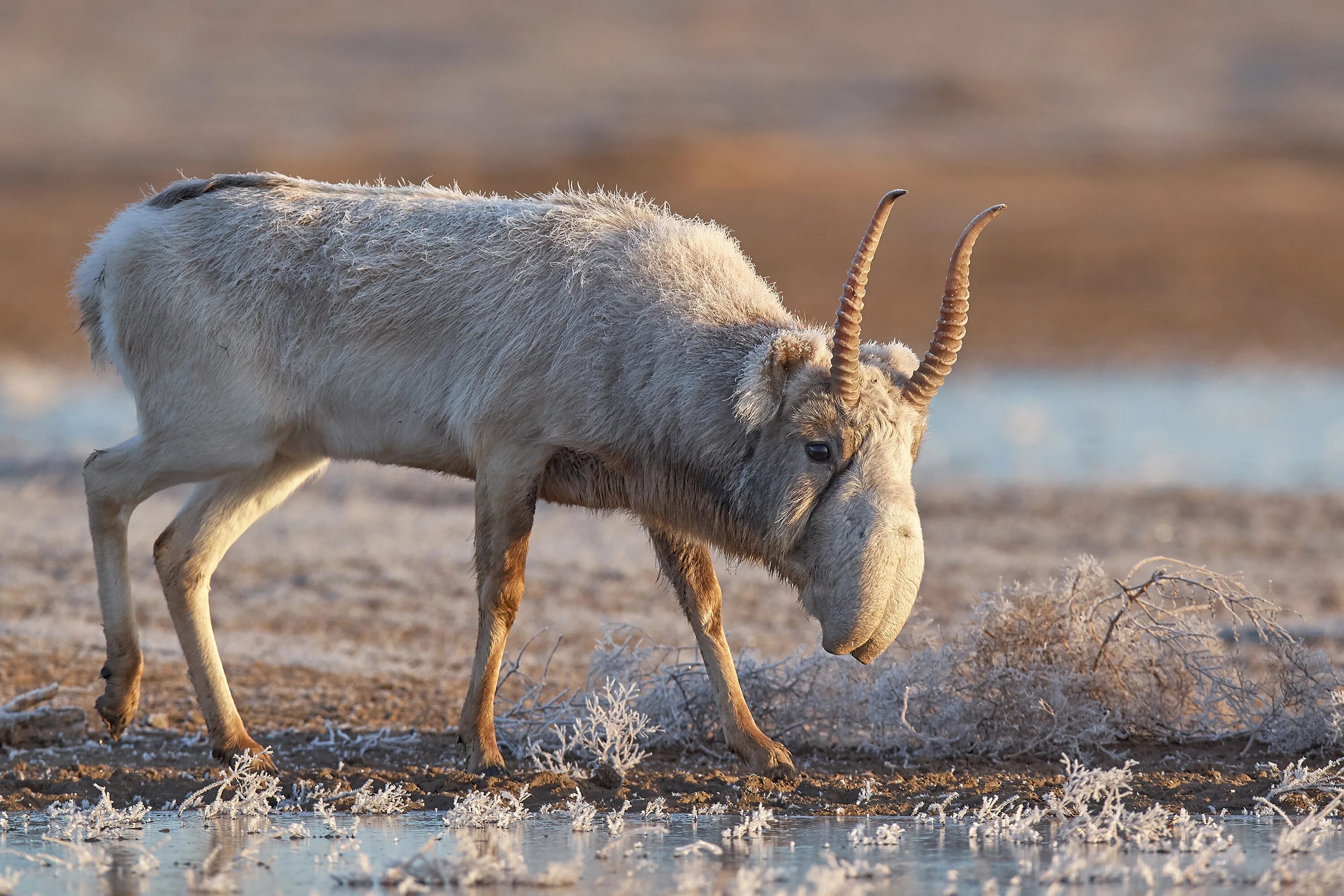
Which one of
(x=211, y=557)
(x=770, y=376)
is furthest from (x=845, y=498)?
(x=211, y=557)

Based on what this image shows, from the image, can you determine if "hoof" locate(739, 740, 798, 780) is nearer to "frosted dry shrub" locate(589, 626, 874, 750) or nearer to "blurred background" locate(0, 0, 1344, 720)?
"frosted dry shrub" locate(589, 626, 874, 750)

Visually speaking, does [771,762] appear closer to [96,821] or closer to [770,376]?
[770,376]

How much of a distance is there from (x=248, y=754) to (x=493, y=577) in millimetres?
1079

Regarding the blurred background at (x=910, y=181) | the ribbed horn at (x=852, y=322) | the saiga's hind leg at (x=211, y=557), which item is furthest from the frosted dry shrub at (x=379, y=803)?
the blurred background at (x=910, y=181)

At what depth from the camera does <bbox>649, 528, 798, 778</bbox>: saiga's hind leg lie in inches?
249

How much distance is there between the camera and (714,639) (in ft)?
21.4

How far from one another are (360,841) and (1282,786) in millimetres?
3013

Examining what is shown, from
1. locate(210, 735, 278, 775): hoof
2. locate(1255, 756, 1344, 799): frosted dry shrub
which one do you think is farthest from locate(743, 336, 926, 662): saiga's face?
locate(210, 735, 278, 775): hoof

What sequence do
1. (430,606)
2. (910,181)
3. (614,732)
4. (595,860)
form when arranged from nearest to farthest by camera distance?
(595,860)
(614,732)
(430,606)
(910,181)

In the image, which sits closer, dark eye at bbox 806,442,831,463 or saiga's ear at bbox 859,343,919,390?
dark eye at bbox 806,442,831,463

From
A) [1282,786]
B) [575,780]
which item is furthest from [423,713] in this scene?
[1282,786]

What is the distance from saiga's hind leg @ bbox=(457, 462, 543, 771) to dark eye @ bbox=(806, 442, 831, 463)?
1057mm

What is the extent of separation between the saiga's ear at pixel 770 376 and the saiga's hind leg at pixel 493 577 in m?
0.87

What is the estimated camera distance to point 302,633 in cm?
934
